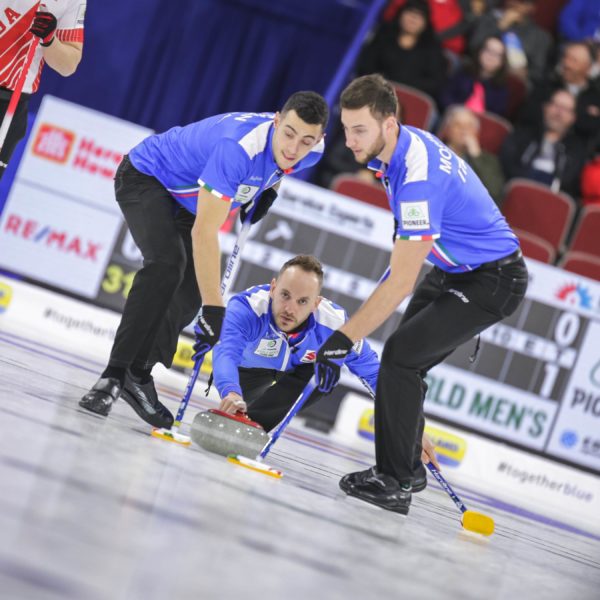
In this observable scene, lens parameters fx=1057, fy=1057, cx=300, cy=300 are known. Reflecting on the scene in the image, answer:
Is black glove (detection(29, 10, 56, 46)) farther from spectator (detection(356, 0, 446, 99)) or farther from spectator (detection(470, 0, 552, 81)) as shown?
spectator (detection(470, 0, 552, 81))

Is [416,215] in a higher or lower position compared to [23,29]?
lower

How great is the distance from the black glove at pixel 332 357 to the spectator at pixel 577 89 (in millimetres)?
7325

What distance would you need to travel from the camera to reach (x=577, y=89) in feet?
36.6

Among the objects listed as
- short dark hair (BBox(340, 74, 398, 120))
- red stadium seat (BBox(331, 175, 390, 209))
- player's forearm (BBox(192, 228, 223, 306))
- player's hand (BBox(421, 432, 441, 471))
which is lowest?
player's hand (BBox(421, 432, 441, 471))

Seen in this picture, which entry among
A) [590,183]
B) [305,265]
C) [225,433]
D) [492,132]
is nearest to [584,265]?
[590,183]

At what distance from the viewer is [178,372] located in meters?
8.35

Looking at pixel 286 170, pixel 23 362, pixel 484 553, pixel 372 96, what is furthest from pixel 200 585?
pixel 23 362

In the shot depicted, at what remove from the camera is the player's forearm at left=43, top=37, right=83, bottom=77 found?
191 inches

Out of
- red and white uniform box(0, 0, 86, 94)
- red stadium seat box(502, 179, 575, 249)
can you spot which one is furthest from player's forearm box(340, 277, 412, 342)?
red stadium seat box(502, 179, 575, 249)

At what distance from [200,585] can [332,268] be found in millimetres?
6454

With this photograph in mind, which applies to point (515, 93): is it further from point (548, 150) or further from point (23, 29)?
Answer: point (23, 29)

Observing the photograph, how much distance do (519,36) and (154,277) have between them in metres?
8.25

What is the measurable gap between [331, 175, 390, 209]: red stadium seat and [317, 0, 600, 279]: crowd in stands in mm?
867

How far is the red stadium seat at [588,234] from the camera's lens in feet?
31.4
